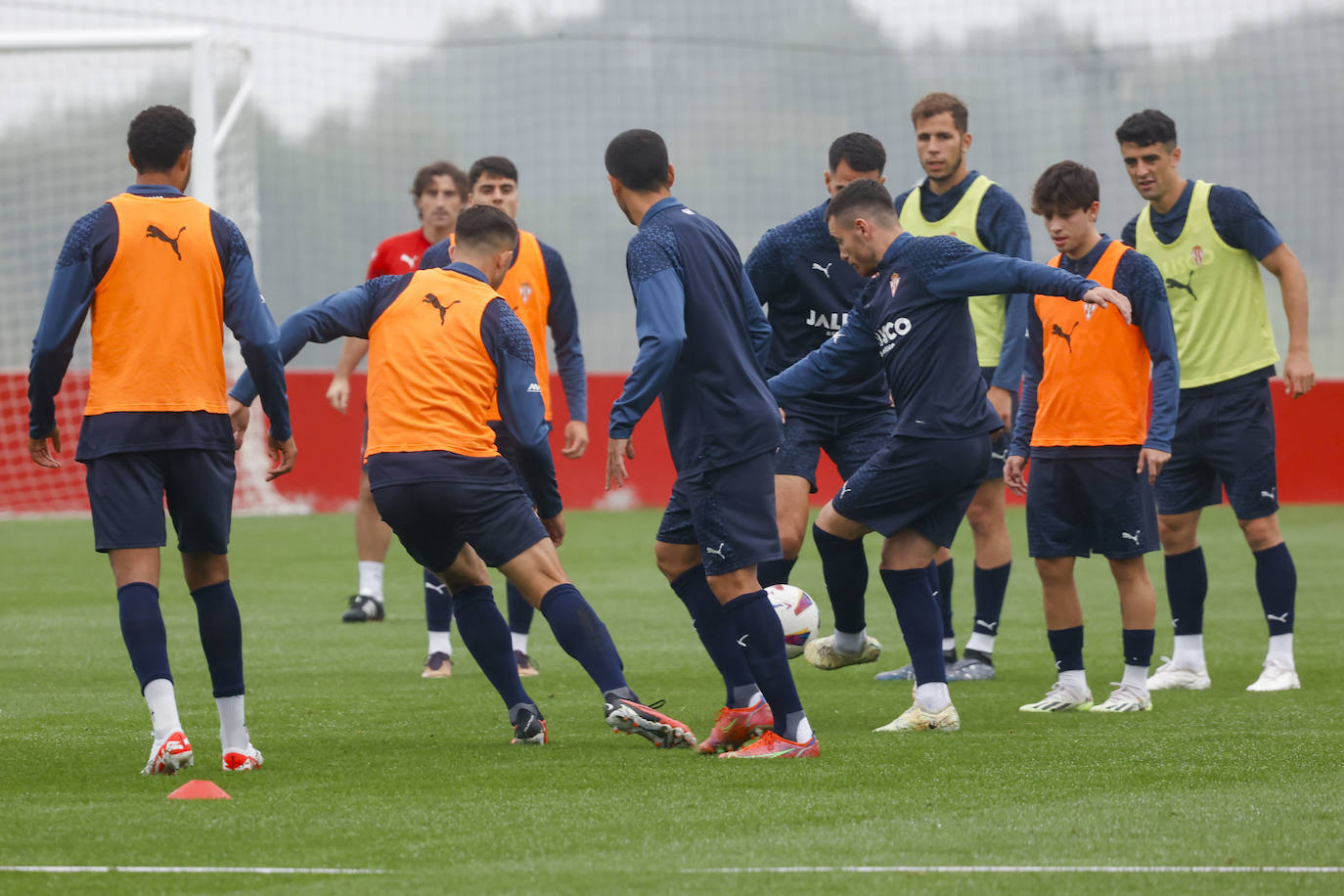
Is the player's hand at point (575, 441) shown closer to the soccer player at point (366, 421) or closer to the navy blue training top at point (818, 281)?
the soccer player at point (366, 421)

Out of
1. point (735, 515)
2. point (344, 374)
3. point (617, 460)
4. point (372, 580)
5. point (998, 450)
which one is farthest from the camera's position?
point (372, 580)

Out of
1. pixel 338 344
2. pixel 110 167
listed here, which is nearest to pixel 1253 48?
pixel 338 344

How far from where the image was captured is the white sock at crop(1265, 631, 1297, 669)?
270 inches

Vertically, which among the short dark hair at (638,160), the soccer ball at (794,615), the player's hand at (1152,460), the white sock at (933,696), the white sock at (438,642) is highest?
the short dark hair at (638,160)

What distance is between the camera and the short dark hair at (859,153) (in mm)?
6672

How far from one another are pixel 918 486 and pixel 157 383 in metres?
2.40

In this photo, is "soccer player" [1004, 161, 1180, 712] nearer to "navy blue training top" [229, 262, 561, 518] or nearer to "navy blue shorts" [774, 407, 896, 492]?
"navy blue shorts" [774, 407, 896, 492]

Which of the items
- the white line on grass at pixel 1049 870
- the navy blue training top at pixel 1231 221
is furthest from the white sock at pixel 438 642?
the white line on grass at pixel 1049 870

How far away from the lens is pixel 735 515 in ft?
17.1

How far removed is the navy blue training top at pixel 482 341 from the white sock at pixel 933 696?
1.51 m

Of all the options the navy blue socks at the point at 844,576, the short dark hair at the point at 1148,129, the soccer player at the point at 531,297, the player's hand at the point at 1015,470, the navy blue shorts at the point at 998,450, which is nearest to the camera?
the navy blue socks at the point at 844,576

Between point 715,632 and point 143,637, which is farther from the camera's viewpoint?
point 715,632

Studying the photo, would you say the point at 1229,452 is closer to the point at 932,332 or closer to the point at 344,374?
the point at 932,332

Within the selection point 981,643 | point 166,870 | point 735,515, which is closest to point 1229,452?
point 981,643
